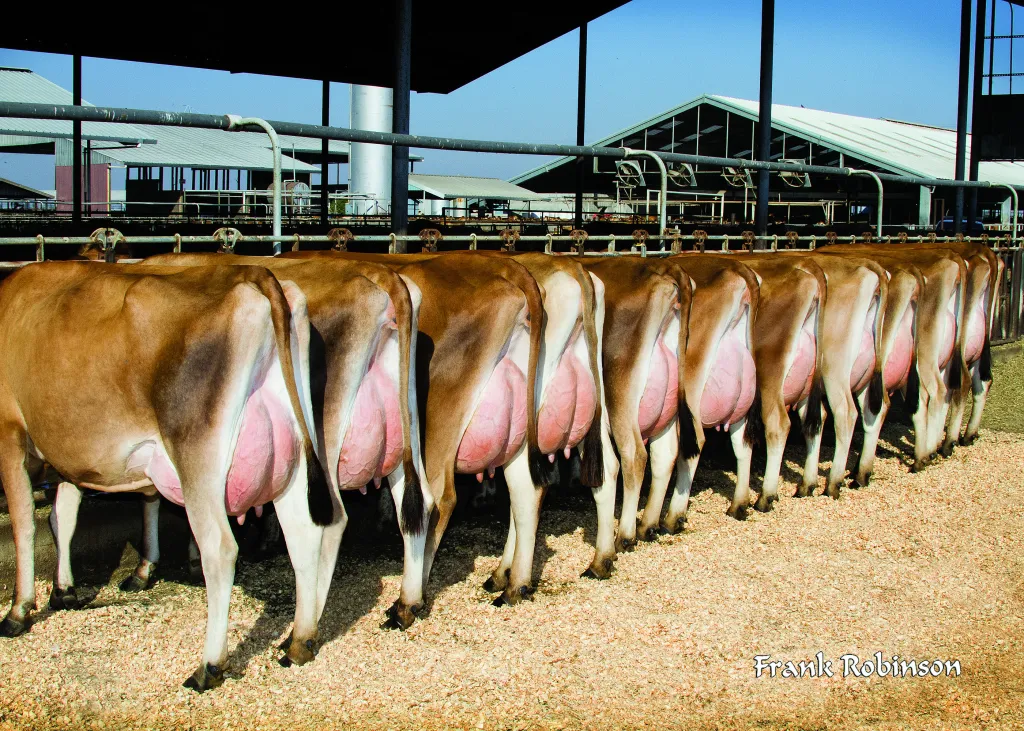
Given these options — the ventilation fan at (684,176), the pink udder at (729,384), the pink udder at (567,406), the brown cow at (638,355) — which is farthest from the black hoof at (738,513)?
the ventilation fan at (684,176)

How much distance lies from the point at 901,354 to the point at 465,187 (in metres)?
46.1

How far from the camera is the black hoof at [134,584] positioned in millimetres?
5695

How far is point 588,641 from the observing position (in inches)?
202

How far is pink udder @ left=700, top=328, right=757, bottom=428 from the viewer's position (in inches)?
281

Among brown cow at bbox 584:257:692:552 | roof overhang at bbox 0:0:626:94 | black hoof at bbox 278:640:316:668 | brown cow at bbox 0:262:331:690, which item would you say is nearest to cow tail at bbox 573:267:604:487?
brown cow at bbox 584:257:692:552

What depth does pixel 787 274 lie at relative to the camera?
776cm

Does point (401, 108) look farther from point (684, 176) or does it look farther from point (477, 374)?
point (684, 176)

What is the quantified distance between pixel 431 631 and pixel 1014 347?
1165 cm

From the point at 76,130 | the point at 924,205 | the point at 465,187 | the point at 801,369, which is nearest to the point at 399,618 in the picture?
the point at 801,369

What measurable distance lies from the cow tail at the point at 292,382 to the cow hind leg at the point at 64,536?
4.78 feet

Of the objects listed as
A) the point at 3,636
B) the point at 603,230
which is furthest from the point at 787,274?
the point at 603,230

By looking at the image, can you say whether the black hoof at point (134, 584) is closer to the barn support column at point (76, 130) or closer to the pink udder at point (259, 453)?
the pink udder at point (259, 453)

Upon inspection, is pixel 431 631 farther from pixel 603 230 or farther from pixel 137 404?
pixel 603 230

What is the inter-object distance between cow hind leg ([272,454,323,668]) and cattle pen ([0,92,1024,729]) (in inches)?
4.9
